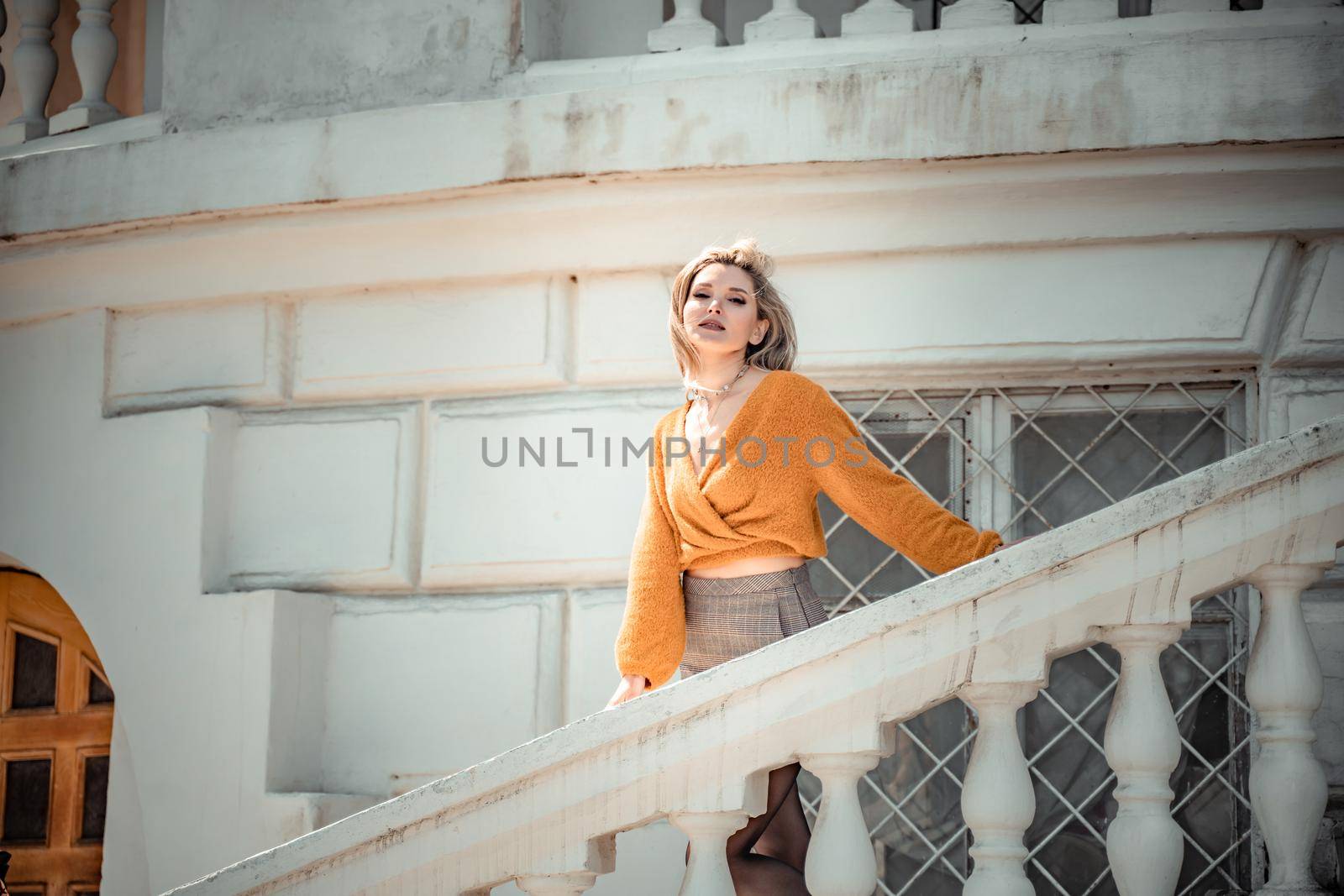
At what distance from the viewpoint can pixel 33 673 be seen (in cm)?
559

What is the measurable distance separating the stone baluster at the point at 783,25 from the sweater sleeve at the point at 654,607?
1811mm

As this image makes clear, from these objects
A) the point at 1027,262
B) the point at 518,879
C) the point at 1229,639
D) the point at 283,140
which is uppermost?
the point at 283,140

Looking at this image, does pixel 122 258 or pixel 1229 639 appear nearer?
pixel 1229 639

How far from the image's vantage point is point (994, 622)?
2590 millimetres

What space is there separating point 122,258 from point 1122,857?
12.7ft

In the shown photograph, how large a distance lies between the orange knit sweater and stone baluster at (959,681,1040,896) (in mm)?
682

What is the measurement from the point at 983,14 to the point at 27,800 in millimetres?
4003

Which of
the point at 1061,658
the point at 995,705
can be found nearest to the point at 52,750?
the point at 1061,658

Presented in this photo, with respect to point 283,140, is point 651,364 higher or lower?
lower

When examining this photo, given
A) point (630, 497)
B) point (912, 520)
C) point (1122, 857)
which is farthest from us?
point (630, 497)

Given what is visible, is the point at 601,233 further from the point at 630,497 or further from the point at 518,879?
the point at 518,879

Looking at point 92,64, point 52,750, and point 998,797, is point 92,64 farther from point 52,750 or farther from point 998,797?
point 998,797

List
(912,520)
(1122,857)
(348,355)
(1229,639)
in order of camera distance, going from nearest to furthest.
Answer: (1122,857)
(912,520)
(1229,639)
(348,355)

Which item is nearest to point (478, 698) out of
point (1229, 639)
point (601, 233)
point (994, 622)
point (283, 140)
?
point (601, 233)
